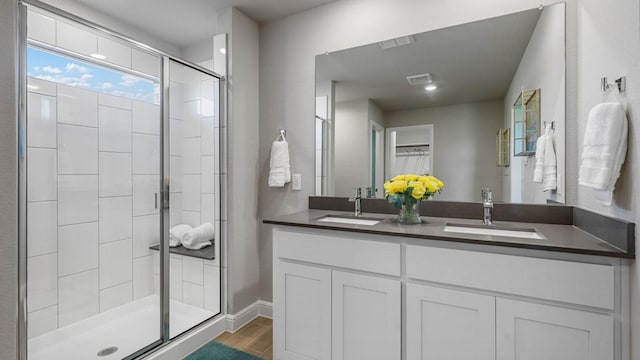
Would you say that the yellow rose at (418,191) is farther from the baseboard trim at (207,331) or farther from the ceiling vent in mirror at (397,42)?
A: the baseboard trim at (207,331)

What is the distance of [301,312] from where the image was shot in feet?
5.52

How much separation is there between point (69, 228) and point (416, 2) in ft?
9.20

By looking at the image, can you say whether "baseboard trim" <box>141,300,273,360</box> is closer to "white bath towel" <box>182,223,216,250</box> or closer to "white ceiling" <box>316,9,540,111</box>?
"white bath towel" <box>182,223,216,250</box>

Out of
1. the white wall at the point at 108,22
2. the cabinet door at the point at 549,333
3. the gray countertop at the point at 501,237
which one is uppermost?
the white wall at the point at 108,22

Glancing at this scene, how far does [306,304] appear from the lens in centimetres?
167

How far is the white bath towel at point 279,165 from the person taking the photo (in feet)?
7.55

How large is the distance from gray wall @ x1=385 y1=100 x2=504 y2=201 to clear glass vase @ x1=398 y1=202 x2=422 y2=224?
32cm

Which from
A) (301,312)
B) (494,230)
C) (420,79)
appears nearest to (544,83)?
(420,79)

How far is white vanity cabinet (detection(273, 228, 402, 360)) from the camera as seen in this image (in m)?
1.45

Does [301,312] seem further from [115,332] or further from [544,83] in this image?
[544,83]

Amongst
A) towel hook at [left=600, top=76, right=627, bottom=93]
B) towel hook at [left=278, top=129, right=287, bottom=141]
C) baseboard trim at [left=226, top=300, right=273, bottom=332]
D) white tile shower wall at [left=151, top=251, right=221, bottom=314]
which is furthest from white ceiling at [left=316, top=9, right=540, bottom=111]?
baseboard trim at [left=226, top=300, right=273, bottom=332]

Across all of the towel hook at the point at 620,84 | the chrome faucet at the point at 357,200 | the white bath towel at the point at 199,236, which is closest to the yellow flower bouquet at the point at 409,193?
the chrome faucet at the point at 357,200

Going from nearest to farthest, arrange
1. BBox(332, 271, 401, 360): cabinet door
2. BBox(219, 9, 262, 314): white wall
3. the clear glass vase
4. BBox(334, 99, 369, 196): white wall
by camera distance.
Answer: BBox(332, 271, 401, 360): cabinet door → the clear glass vase → BBox(334, 99, 369, 196): white wall → BBox(219, 9, 262, 314): white wall

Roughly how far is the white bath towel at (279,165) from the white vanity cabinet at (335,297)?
62 cm
